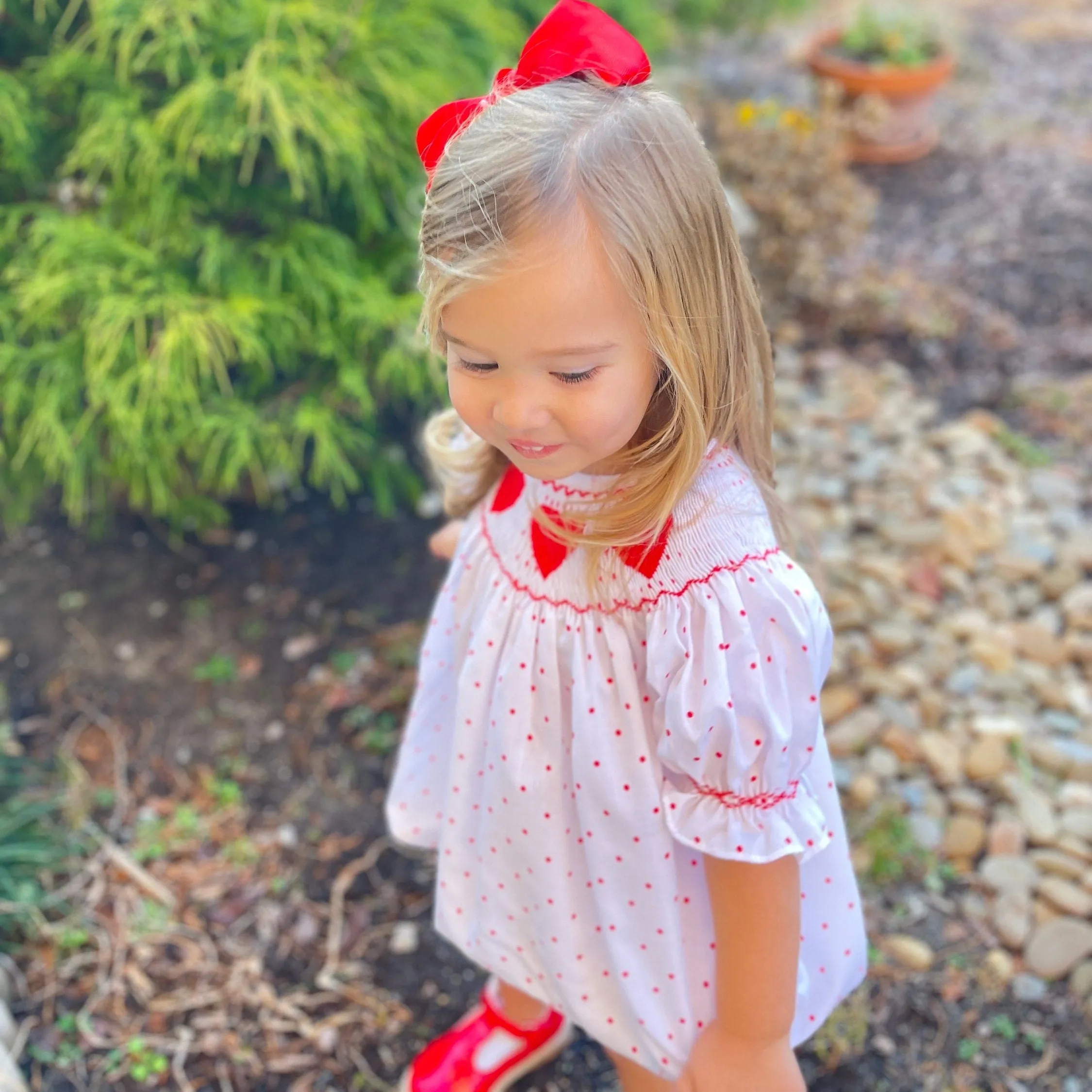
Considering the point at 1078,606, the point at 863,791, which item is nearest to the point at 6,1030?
the point at 863,791

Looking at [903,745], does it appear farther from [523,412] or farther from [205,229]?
[205,229]

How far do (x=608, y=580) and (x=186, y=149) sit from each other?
1.68m

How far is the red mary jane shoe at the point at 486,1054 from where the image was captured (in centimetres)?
186

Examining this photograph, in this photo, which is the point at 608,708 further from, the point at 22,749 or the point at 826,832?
the point at 22,749

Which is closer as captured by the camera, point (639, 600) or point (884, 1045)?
point (639, 600)

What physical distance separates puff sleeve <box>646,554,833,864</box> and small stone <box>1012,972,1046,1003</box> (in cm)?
112

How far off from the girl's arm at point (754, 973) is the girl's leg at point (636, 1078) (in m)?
0.20

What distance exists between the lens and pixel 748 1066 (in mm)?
1289

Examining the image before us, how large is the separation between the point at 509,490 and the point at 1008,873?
146 cm

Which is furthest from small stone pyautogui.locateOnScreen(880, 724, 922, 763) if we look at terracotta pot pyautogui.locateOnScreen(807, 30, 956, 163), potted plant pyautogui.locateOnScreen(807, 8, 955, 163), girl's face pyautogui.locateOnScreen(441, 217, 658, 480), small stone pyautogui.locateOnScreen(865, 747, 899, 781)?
terracotta pot pyautogui.locateOnScreen(807, 30, 956, 163)

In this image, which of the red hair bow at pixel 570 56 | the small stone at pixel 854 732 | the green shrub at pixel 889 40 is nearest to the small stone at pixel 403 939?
the small stone at pixel 854 732

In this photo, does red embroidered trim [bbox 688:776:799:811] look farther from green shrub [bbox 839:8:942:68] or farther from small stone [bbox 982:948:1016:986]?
green shrub [bbox 839:8:942:68]

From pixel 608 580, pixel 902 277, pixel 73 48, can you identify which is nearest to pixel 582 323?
pixel 608 580

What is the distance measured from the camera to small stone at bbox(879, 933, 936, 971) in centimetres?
205
